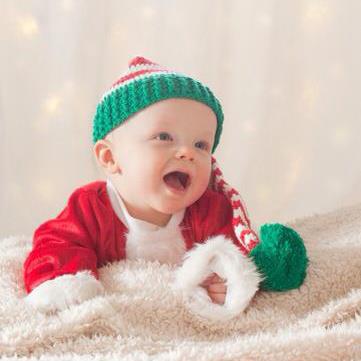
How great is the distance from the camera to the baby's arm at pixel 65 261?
1.09m

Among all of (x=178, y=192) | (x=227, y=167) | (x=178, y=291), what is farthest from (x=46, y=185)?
(x=178, y=291)

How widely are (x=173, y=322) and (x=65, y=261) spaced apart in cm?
24

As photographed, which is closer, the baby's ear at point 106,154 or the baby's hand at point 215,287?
the baby's hand at point 215,287

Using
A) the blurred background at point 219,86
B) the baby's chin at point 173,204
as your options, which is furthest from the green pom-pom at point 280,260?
the blurred background at point 219,86

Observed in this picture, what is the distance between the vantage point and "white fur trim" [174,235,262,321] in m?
1.10

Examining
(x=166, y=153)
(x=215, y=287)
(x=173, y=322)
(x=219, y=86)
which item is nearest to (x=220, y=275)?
(x=215, y=287)

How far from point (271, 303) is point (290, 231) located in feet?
0.46

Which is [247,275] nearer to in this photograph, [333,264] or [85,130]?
[333,264]

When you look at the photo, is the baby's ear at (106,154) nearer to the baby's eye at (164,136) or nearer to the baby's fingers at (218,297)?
the baby's eye at (164,136)

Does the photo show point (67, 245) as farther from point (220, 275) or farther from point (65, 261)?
point (220, 275)

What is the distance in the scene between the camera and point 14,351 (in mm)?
937

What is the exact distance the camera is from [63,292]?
3.59 ft

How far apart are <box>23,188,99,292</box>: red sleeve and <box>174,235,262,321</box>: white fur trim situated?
17 centimetres

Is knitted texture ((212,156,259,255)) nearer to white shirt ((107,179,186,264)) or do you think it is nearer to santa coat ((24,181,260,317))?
santa coat ((24,181,260,317))
